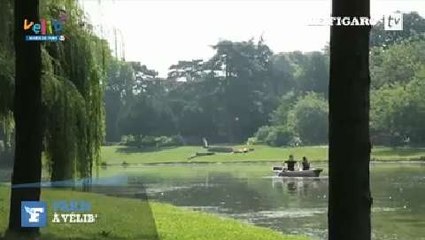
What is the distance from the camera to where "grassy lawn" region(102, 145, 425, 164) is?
57.4m

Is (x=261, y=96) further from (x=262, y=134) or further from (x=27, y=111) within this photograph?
(x=27, y=111)

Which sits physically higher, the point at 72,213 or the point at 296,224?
the point at 72,213

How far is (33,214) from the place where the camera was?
6773 millimetres

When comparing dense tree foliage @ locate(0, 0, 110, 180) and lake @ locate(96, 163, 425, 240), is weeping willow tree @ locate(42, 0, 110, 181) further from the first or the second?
lake @ locate(96, 163, 425, 240)

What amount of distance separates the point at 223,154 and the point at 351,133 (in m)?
63.6

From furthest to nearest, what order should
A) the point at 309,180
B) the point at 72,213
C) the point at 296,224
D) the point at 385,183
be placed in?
the point at 309,180, the point at 385,183, the point at 296,224, the point at 72,213

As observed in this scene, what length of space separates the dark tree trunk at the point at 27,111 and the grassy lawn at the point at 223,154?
51.0 meters

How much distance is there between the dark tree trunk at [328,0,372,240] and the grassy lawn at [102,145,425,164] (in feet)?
176

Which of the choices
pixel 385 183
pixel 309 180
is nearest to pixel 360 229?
pixel 385 183

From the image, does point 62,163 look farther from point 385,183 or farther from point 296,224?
point 385,183

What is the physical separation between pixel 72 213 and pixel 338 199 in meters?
4.24

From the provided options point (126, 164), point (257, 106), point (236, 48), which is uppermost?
point (236, 48)

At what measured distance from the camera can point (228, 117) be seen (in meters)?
76.0

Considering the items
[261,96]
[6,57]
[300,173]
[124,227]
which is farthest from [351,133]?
[261,96]
